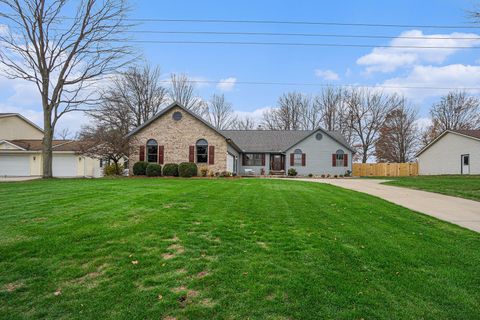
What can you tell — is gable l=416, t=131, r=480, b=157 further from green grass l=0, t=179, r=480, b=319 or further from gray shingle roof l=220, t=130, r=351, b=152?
green grass l=0, t=179, r=480, b=319

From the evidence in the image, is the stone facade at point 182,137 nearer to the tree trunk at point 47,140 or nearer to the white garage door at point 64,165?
the tree trunk at point 47,140

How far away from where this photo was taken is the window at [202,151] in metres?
26.0

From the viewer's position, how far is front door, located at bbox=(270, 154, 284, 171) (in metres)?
34.8

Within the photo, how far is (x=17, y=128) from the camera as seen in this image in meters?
34.8

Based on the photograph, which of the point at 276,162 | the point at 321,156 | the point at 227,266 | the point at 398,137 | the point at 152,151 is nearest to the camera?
the point at 227,266

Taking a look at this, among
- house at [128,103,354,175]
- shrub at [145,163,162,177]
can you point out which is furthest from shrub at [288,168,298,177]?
shrub at [145,163,162,177]

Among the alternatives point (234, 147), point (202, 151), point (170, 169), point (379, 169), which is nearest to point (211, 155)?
point (202, 151)

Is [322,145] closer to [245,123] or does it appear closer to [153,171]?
[153,171]

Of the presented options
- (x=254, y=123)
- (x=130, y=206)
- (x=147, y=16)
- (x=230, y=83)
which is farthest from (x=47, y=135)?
(x=254, y=123)

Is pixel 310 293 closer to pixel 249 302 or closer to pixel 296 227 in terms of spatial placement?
pixel 249 302

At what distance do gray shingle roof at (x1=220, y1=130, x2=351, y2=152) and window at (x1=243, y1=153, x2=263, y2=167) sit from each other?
59 centimetres

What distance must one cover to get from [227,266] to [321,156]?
1193 inches

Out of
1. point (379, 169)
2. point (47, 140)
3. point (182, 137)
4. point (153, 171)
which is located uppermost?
point (182, 137)

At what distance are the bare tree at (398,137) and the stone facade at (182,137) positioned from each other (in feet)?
96.3
